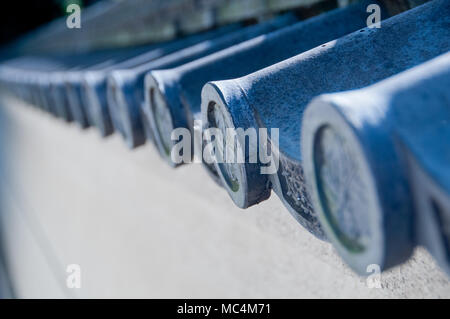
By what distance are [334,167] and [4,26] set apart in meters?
15.8

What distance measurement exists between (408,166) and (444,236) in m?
0.07

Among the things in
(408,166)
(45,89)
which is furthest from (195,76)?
(45,89)

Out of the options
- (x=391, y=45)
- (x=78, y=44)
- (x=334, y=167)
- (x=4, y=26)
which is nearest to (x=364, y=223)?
(x=334, y=167)

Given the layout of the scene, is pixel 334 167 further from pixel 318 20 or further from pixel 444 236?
pixel 318 20

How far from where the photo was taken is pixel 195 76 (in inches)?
41.4

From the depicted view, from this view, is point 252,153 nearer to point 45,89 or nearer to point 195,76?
point 195,76
